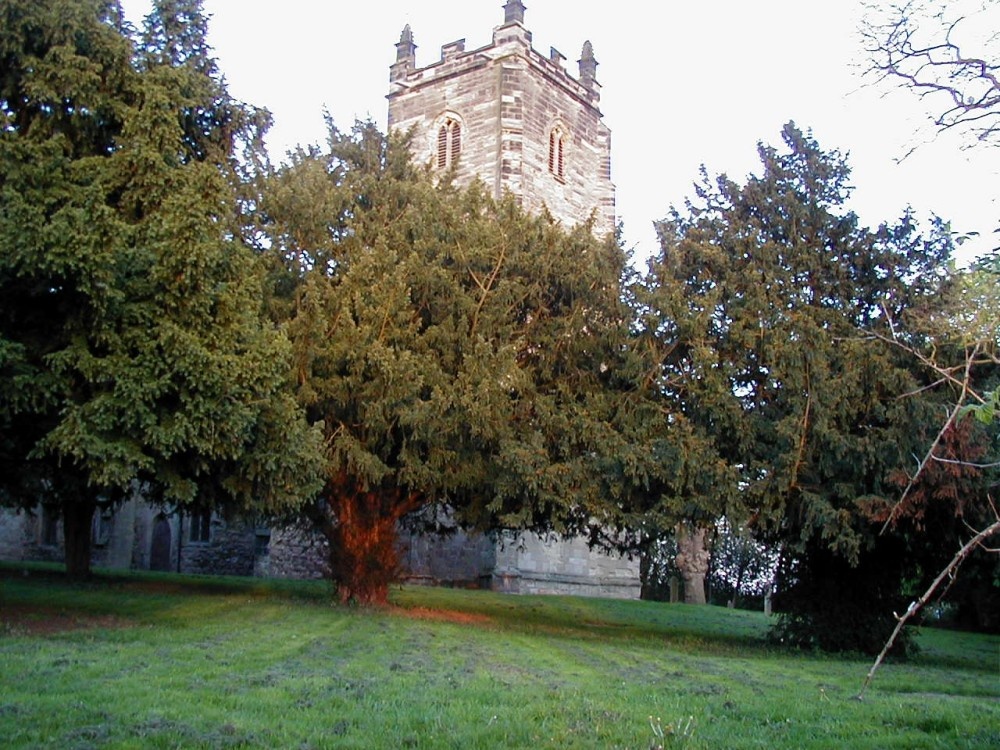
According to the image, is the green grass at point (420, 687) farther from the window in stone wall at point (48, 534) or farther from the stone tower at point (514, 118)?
the window in stone wall at point (48, 534)

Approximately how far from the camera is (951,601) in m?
27.9

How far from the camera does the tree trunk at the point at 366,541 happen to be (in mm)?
19188

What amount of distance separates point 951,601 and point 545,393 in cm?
1620

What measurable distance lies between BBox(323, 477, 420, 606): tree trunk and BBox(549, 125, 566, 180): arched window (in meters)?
21.5

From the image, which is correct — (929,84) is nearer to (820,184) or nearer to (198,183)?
(198,183)

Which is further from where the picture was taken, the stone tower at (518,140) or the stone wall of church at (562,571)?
the stone tower at (518,140)

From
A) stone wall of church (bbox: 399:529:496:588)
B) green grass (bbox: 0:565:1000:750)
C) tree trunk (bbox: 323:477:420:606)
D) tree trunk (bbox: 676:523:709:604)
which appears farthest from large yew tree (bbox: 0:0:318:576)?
tree trunk (bbox: 676:523:709:604)

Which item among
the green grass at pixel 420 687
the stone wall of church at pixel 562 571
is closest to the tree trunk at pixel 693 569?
the stone wall of church at pixel 562 571

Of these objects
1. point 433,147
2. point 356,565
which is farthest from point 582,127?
point 356,565

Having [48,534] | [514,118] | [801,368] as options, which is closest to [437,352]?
[801,368]

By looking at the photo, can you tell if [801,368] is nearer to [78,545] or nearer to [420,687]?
[420,687]

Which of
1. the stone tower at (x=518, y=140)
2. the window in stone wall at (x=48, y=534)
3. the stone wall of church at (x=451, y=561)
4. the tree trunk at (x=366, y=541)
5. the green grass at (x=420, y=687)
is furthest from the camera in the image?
the window in stone wall at (x=48, y=534)

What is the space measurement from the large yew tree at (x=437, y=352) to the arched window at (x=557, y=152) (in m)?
18.7

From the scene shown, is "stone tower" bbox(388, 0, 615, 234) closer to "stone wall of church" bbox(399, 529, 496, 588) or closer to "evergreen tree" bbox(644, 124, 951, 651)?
"stone wall of church" bbox(399, 529, 496, 588)
